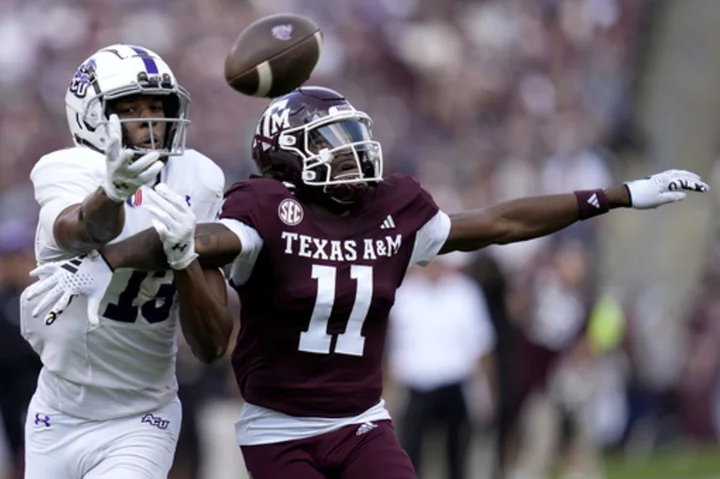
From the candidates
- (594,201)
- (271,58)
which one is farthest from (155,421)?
(594,201)

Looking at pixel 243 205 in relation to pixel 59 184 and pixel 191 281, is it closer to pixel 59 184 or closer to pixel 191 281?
pixel 191 281

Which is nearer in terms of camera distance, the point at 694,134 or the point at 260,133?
the point at 260,133

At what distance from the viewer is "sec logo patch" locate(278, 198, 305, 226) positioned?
5.05 m

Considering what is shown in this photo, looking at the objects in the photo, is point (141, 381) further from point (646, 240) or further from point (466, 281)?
point (646, 240)

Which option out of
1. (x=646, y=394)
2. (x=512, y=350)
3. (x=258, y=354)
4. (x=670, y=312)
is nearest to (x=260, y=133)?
(x=258, y=354)

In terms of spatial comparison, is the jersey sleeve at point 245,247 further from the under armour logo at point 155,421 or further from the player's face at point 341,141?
the under armour logo at point 155,421

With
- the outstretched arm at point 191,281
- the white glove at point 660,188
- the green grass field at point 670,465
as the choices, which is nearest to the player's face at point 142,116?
the outstretched arm at point 191,281

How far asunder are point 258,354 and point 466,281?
5620 millimetres

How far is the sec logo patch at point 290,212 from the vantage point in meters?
5.05

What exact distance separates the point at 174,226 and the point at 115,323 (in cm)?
66

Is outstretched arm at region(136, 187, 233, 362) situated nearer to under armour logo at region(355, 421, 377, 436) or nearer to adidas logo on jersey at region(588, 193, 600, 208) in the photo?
under armour logo at region(355, 421, 377, 436)

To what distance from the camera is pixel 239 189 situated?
16.8 feet

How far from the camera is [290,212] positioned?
5.06m

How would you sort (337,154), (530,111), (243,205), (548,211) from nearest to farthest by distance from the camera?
1. (243,205)
2. (337,154)
3. (548,211)
4. (530,111)
